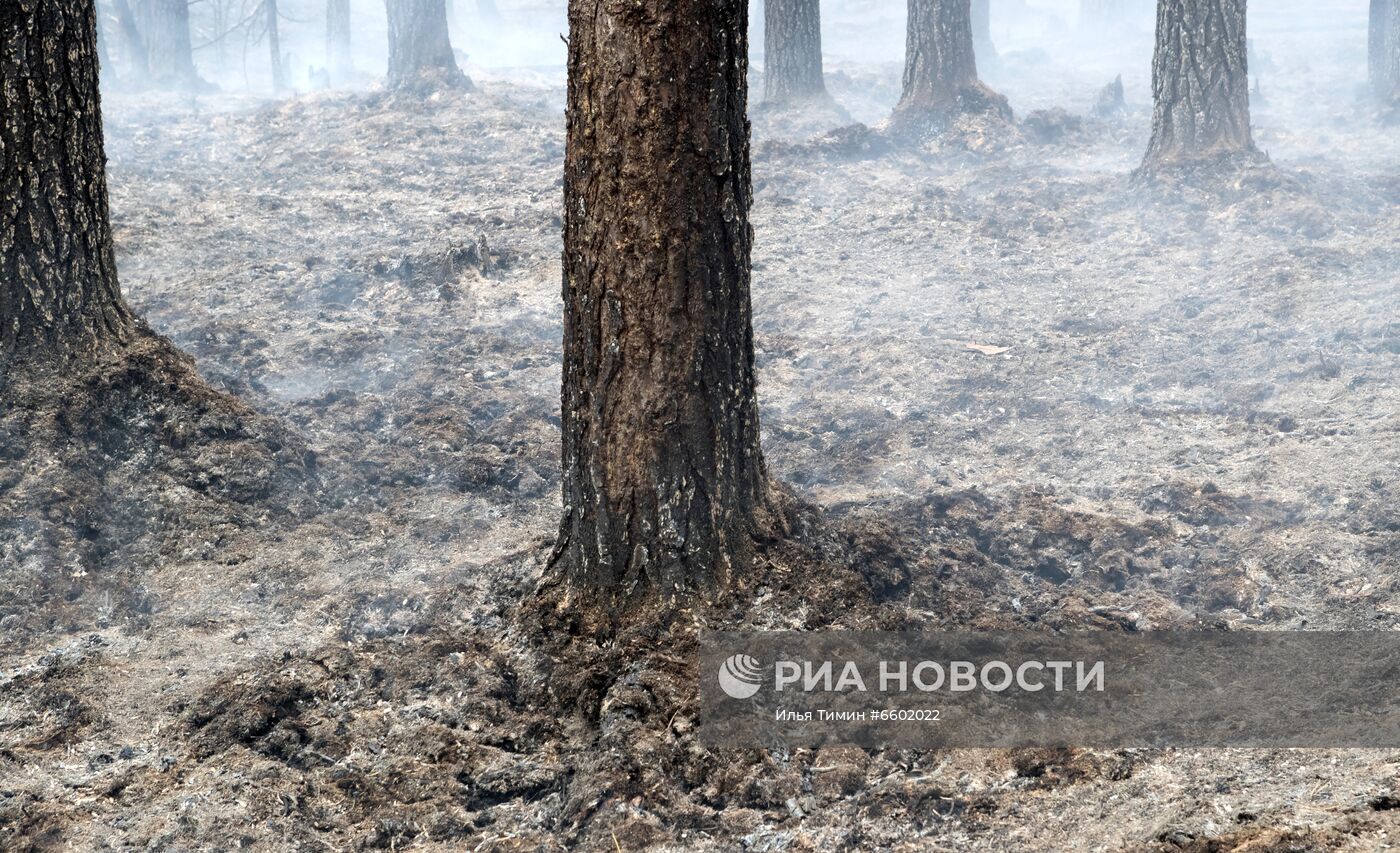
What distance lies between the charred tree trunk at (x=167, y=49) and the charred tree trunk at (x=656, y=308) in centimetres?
2172

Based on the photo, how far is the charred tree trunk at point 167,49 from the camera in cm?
2189

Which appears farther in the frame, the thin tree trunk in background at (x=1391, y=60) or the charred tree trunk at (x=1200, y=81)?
the thin tree trunk in background at (x=1391, y=60)

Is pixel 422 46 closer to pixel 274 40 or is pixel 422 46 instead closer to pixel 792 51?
pixel 792 51

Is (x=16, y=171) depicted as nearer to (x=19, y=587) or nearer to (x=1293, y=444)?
(x=19, y=587)

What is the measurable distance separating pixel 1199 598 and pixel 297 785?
3135 millimetres

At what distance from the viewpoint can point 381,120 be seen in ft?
45.4

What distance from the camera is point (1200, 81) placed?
10.0 meters

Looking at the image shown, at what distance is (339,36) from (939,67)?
18.5m

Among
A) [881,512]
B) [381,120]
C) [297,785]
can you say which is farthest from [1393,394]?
[381,120]

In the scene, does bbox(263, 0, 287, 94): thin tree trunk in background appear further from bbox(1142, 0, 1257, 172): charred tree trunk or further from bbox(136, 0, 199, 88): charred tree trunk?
bbox(1142, 0, 1257, 172): charred tree trunk

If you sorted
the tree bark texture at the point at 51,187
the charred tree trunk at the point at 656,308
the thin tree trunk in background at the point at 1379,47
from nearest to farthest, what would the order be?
the charred tree trunk at the point at 656,308, the tree bark texture at the point at 51,187, the thin tree trunk in background at the point at 1379,47

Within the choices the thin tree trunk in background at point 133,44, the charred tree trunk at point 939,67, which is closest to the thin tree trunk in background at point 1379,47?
the charred tree trunk at point 939,67

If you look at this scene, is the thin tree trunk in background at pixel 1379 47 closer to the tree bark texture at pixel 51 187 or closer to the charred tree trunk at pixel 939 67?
the charred tree trunk at pixel 939 67

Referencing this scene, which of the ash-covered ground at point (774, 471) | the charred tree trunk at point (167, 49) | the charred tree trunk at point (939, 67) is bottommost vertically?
the ash-covered ground at point (774, 471)
